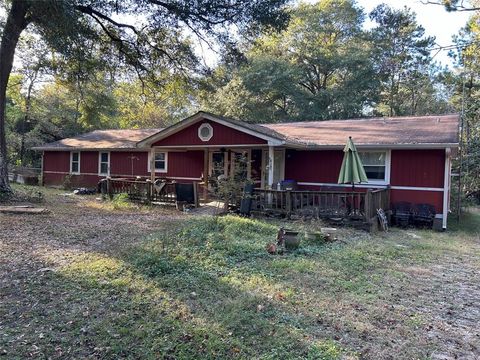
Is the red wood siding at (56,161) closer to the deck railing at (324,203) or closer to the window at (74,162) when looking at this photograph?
the window at (74,162)

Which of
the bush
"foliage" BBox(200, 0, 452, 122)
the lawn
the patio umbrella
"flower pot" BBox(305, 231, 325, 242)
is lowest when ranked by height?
the lawn

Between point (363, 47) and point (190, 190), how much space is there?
22682 millimetres

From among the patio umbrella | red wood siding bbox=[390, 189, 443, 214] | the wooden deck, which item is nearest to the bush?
the wooden deck

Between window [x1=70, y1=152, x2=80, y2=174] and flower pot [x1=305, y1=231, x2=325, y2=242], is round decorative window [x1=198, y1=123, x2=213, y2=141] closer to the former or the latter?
flower pot [x1=305, y1=231, x2=325, y2=242]

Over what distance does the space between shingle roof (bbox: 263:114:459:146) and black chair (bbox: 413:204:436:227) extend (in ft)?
6.79

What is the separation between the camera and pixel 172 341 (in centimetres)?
342

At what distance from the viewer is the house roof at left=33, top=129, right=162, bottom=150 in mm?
19078

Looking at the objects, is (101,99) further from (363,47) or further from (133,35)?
(363,47)

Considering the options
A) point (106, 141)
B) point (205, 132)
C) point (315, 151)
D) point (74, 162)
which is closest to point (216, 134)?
point (205, 132)

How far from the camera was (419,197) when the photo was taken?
12.0m

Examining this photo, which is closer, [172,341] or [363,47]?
[172,341]

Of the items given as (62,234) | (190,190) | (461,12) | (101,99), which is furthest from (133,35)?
(461,12)

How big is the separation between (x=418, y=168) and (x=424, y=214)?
4.89 feet

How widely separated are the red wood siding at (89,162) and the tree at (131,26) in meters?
7.12
